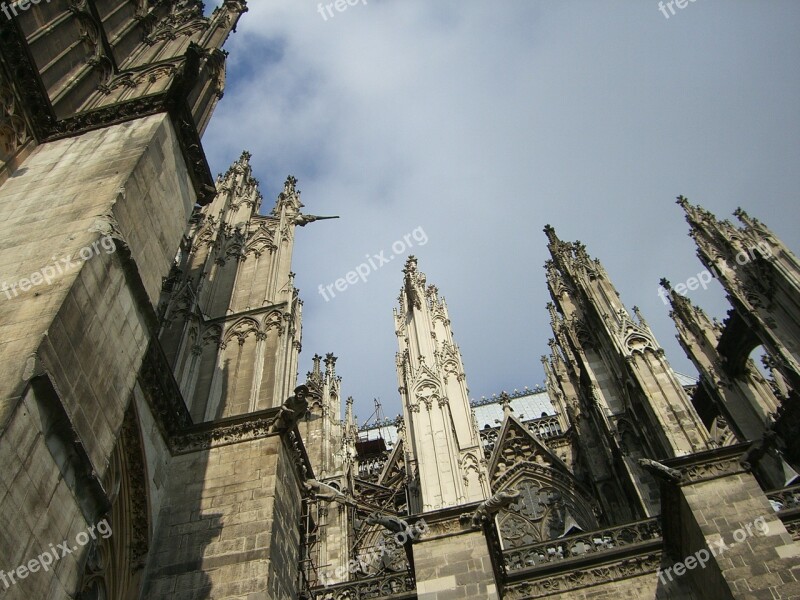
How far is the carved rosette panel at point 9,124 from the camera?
34.0 ft

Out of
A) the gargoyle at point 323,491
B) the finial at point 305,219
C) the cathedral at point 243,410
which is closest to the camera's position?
the cathedral at point 243,410

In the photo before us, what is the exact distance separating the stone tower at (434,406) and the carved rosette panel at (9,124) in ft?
28.2

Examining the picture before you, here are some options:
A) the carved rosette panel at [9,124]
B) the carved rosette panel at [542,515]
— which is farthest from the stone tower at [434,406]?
the carved rosette panel at [9,124]

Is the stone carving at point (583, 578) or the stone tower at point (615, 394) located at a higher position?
the stone tower at point (615, 394)

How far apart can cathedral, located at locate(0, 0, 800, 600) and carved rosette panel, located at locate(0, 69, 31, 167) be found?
4 cm

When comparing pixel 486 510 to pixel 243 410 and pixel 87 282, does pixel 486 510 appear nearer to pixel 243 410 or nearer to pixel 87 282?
pixel 243 410

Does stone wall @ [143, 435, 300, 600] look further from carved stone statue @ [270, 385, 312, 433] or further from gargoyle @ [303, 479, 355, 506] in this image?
gargoyle @ [303, 479, 355, 506]

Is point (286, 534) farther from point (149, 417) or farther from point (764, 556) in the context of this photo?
point (764, 556)

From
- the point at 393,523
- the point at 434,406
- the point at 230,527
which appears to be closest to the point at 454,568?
the point at 393,523

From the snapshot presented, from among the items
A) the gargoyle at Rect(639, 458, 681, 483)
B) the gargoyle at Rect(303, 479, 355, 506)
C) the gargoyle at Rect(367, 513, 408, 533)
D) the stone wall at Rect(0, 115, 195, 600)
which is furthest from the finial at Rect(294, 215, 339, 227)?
the gargoyle at Rect(639, 458, 681, 483)

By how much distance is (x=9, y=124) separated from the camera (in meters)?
10.5

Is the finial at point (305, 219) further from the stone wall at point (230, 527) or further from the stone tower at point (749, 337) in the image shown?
the stone tower at point (749, 337)

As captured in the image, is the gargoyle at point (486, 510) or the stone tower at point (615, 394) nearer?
the gargoyle at point (486, 510)

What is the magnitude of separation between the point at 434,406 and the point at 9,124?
9.19 meters
